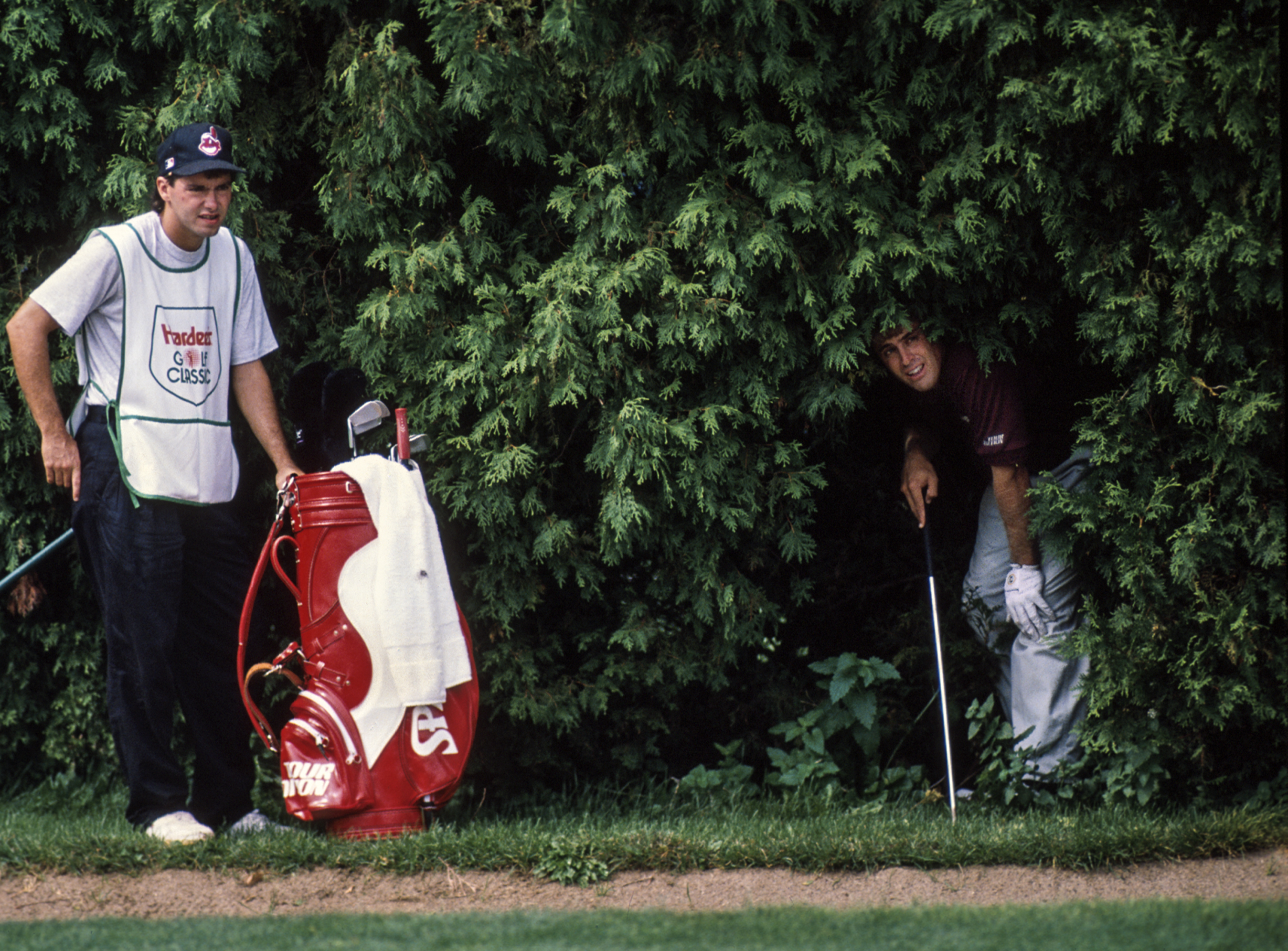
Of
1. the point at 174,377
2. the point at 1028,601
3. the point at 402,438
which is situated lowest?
the point at 1028,601

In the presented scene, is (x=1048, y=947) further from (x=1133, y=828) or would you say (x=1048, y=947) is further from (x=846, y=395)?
(x=846, y=395)

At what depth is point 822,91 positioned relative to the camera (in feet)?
13.2

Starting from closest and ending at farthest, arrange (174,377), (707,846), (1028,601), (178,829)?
(707,846)
(178,829)
(174,377)
(1028,601)

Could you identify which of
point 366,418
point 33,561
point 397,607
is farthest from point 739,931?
point 33,561

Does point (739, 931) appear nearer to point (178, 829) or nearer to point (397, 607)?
point (397, 607)

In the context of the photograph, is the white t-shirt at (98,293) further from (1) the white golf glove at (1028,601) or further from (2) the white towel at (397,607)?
(1) the white golf glove at (1028,601)

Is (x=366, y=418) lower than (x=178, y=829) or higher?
higher

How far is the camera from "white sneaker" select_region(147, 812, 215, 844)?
388 cm

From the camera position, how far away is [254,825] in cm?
413

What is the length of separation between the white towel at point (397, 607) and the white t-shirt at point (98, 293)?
2.91 ft

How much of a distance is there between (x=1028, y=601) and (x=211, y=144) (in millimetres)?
3250

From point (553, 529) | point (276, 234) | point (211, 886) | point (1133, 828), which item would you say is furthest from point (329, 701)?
point (1133, 828)

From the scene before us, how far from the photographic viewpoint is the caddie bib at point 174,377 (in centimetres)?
396

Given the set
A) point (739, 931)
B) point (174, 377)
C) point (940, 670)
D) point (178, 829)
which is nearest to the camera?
point (739, 931)
